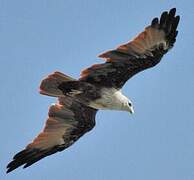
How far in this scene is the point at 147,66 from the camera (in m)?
19.2

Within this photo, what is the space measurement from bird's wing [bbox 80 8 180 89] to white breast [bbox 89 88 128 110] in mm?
116

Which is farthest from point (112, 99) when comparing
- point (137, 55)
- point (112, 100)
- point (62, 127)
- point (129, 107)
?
point (62, 127)

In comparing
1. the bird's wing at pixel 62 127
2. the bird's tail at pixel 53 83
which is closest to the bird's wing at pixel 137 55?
the bird's tail at pixel 53 83

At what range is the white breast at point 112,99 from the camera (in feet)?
63.1

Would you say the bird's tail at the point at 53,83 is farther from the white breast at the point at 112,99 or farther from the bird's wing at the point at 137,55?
the white breast at the point at 112,99

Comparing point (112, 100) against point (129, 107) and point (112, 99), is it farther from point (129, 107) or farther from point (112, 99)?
point (129, 107)

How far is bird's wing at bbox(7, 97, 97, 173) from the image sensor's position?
20188 millimetres

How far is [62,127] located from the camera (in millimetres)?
20547

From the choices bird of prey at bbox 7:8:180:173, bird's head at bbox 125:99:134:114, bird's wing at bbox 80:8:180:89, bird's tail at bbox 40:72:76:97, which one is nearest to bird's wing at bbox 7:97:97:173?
bird of prey at bbox 7:8:180:173

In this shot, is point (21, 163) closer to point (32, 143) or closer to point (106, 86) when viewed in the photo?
point (32, 143)

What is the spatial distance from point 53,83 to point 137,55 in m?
1.62

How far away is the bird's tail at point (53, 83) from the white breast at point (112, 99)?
74 cm

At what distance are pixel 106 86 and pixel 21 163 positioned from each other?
219 cm

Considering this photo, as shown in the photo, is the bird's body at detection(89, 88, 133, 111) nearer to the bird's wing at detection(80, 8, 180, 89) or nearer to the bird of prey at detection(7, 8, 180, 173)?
the bird of prey at detection(7, 8, 180, 173)
